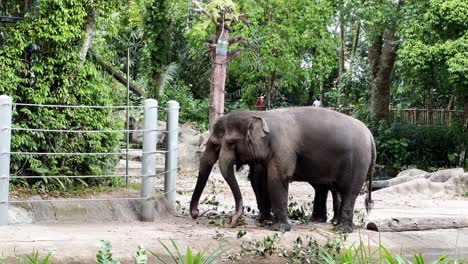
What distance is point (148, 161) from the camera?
9539 millimetres

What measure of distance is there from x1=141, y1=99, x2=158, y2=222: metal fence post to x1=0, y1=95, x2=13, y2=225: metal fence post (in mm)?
1813

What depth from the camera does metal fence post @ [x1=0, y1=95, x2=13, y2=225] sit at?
330 inches

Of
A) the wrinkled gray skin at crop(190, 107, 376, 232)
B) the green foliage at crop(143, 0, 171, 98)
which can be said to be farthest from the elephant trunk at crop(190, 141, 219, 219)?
the green foliage at crop(143, 0, 171, 98)

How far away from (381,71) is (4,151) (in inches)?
799

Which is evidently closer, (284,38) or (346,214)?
(346,214)

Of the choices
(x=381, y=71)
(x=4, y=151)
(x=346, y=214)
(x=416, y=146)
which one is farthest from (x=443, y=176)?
(x=4, y=151)

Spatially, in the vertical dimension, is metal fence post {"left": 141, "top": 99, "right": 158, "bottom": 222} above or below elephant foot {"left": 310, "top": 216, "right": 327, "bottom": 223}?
above

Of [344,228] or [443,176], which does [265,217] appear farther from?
[443,176]

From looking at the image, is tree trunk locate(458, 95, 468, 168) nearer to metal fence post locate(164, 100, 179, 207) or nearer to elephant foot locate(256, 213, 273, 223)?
elephant foot locate(256, 213, 273, 223)

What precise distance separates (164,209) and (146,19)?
18.0 meters

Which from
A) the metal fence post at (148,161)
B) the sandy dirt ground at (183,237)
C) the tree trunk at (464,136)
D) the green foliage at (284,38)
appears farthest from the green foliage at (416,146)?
the metal fence post at (148,161)

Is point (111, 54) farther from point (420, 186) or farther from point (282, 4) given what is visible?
point (282, 4)

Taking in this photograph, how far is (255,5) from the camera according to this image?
2691cm

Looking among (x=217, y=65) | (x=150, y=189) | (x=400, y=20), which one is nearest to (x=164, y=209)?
(x=150, y=189)
